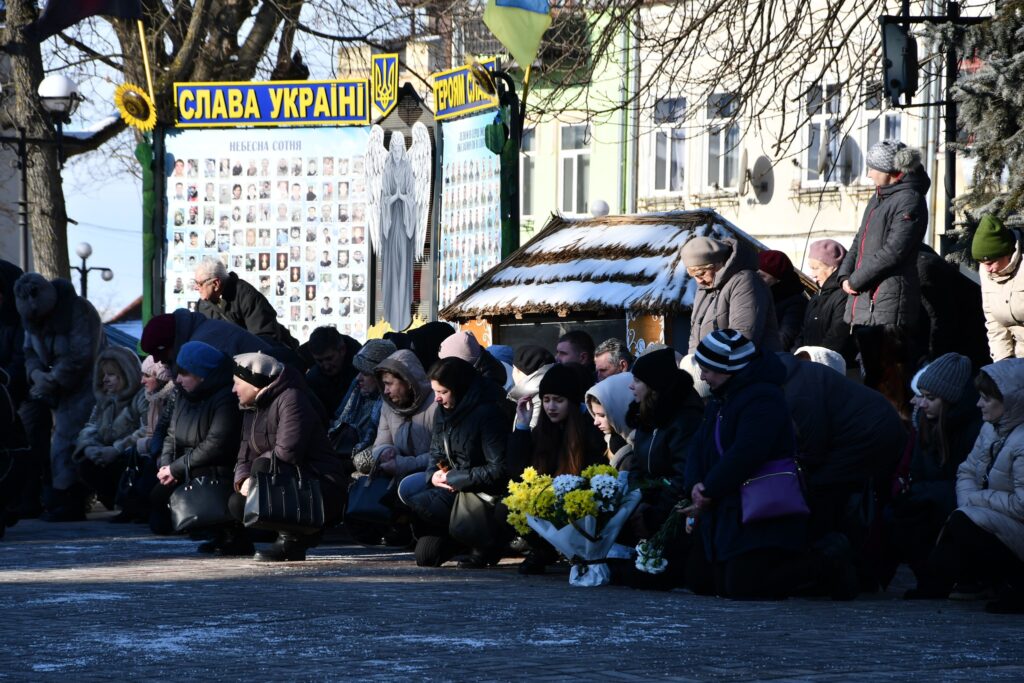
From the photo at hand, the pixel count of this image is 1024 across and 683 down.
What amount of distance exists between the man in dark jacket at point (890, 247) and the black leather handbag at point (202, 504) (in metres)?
4.29

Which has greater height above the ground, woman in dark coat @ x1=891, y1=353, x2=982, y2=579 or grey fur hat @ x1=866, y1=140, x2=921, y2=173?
grey fur hat @ x1=866, y1=140, x2=921, y2=173

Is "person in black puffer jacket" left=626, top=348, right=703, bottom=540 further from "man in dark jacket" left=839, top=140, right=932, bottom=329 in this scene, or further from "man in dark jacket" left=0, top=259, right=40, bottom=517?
"man in dark jacket" left=0, top=259, right=40, bottom=517

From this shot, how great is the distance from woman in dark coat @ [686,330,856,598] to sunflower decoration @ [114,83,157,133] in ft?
36.0

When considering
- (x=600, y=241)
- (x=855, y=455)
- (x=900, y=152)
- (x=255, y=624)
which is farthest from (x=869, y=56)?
(x=255, y=624)

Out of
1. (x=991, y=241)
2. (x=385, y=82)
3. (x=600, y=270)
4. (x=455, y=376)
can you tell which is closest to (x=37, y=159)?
(x=385, y=82)

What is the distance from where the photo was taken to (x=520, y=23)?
1670 cm

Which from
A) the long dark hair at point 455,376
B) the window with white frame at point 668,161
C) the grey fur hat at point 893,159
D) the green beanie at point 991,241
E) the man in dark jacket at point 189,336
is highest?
the window with white frame at point 668,161

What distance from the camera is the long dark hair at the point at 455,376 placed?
41.5 ft

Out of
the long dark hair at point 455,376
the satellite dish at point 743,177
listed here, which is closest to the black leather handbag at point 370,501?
the long dark hair at point 455,376

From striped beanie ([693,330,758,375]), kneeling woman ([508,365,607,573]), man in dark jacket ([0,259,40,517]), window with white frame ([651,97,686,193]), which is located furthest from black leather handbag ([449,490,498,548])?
window with white frame ([651,97,686,193])

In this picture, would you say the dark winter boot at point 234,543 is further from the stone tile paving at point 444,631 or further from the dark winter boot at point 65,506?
the dark winter boot at point 65,506

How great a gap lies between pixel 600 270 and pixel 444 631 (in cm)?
775

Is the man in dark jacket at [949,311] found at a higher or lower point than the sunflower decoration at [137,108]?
lower

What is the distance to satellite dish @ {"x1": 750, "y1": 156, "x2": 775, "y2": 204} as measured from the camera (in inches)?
1420
